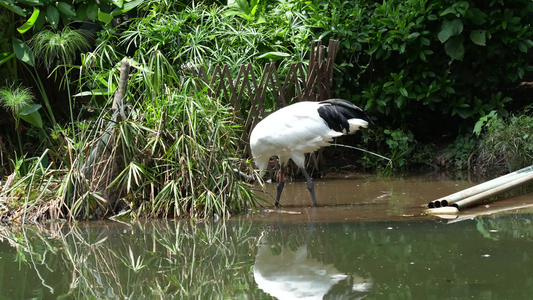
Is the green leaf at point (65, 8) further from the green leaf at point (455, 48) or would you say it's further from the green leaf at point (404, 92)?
the green leaf at point (455, 48)

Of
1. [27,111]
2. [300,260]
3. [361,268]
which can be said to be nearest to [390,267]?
[361,268]

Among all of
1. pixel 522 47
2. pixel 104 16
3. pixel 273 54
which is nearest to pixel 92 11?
pixel 104 16

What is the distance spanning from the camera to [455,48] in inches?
347

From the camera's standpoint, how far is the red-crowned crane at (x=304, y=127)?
271 inches

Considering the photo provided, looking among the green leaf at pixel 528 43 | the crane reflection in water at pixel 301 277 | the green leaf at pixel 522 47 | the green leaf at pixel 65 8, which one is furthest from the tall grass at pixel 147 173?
the green leaf at pixel 528 43

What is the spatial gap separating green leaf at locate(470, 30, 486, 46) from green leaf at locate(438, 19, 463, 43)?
232 mm

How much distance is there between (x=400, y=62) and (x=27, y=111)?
506cm

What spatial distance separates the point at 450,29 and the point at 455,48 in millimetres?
295

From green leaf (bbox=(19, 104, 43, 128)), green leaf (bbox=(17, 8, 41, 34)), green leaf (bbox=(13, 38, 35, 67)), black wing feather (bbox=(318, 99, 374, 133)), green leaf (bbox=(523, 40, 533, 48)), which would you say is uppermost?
green leaf (bbox=(17, 8, 41, 34))

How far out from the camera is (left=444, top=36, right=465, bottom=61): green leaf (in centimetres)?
877

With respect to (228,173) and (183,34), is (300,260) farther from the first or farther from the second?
(183,34)

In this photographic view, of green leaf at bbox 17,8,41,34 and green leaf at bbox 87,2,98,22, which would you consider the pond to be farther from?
green leaf at bbox 87,2,98,22

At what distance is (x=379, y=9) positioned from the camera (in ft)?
29.2

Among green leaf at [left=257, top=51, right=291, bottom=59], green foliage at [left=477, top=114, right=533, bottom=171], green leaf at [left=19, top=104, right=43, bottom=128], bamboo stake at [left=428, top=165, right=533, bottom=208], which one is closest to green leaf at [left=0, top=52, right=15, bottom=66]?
green leaf at [left=19, top=104, right=43, bottom=128]
